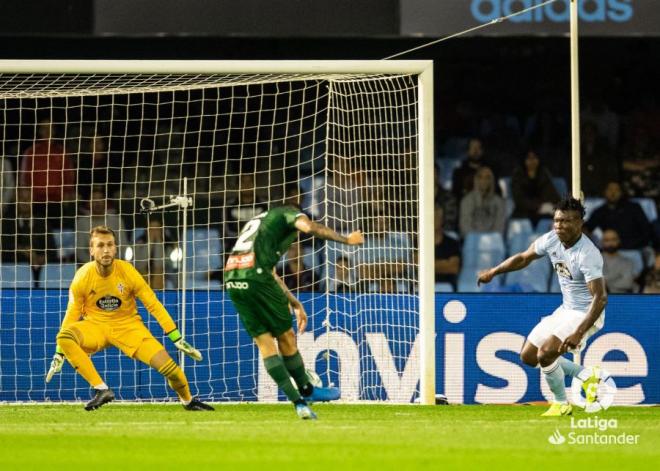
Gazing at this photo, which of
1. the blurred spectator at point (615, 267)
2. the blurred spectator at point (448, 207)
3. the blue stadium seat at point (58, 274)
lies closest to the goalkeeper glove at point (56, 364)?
the blue stadium seat at point (58, 274)

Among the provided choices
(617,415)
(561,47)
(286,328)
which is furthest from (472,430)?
(561,47)

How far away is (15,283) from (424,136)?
4.98 m

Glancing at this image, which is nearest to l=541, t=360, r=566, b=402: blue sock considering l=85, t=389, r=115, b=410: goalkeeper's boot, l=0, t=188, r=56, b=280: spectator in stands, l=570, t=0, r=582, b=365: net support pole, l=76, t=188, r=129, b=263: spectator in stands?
l=570, t=0, r=582, b=365: net support pole

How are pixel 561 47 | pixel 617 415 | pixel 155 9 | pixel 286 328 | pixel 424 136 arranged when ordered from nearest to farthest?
pixel 286 328
pixel 617 415
pixel 424 136
pixel 155 9
pixel 561 47

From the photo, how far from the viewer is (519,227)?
18062mm

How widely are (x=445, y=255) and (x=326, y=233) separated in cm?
750

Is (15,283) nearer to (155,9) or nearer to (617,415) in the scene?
(155,9)

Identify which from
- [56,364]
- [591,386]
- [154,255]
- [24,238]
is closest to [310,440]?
[591,386]

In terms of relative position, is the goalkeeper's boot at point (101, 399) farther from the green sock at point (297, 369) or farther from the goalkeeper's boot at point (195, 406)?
the green sock at point (297, 369)

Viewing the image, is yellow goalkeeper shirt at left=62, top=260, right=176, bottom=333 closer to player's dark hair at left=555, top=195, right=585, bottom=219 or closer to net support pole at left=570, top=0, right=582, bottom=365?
player's dark hair at left=555, top=195, right=585, bottom=219

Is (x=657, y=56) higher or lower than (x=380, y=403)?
higher

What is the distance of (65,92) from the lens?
13805 millimetres

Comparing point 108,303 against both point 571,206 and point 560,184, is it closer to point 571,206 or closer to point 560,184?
point 571,206

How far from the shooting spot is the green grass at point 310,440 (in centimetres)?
747
